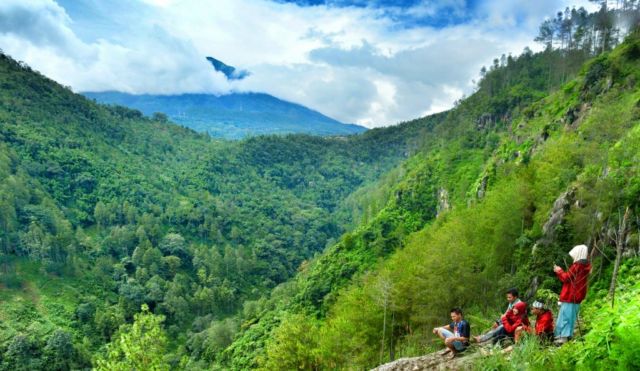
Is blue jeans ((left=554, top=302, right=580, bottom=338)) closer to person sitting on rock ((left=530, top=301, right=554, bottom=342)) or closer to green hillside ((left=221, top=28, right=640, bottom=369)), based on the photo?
person sitting on rock ((left=530, top=301, right=554, bottom=342))

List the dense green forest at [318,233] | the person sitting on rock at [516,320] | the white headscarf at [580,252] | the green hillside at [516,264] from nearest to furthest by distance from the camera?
the white headscarf at [580,252]
the person sitting on rock at [516,320]
the green hillside at [516,264]
the dense green forest at [318,233]

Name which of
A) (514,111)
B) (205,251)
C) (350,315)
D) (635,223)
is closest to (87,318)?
(205,251)

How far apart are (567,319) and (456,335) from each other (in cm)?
297

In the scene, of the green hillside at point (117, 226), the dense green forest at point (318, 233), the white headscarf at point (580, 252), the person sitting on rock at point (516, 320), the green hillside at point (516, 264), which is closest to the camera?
the white headscarf at point (580, 252)

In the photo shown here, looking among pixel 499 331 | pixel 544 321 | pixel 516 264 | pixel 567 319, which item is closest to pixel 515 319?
pixel 499 331

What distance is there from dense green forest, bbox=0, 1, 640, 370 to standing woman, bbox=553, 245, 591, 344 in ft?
1.95

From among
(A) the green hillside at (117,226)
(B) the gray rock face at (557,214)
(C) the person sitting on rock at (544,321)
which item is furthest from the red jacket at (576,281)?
(A) the green hillside at (117,226)

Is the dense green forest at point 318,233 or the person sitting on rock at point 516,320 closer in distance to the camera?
the person sitting on rock at point 516,320

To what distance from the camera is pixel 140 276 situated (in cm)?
9944

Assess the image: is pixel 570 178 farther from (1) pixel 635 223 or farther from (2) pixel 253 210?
(2) pixel 253 210

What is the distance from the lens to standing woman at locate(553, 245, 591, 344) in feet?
29.7

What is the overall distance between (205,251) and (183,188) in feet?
166

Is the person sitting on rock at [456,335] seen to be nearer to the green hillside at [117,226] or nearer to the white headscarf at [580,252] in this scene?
the white headscarf at [580,252]

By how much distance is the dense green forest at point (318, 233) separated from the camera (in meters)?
23.6
